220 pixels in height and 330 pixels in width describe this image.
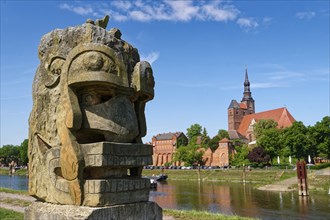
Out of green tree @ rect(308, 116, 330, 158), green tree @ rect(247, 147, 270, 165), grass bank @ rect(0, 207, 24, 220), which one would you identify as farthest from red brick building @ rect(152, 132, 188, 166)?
grass bank @ rect(0, 207, 24, 220)

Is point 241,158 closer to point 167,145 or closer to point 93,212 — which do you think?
point 167,145

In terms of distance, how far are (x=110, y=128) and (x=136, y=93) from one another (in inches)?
34.2

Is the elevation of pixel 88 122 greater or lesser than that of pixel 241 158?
greater

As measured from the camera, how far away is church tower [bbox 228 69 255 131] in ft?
372

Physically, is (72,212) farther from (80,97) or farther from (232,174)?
(232,174)

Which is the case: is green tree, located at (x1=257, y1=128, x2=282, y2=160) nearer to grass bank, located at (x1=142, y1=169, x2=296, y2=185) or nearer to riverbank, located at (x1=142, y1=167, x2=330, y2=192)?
riverbank, located at (x1=142, y1=167, x2=330, y2=192)

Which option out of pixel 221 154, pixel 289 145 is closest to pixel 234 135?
pixel 221 154

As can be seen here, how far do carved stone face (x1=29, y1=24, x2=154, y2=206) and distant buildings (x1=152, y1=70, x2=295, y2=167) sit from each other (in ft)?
242

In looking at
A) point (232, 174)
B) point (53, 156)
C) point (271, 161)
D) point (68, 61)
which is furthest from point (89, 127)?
point (271, 161)

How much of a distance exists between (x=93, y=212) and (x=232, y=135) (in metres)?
97.0

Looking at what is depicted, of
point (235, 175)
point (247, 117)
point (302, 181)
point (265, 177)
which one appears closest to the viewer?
point (302, 181)

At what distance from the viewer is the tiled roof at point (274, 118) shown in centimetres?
9294

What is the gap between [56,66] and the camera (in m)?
6.10

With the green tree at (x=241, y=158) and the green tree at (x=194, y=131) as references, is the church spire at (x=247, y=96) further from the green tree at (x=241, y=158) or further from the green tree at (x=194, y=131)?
the green tree at (x=241, y=158)
